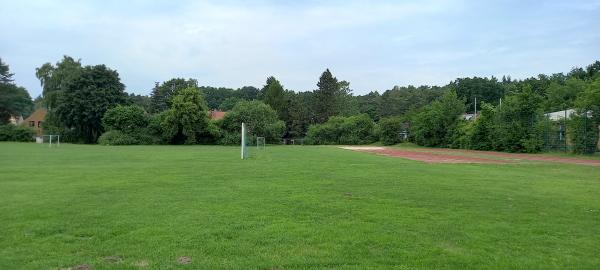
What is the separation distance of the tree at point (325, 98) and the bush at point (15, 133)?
4365cm

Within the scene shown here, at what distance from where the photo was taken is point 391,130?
6169cm

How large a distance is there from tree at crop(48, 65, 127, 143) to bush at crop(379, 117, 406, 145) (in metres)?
33.9

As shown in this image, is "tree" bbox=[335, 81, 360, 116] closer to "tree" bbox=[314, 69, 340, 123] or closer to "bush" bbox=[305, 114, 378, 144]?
"tree" bbox=[314, 69, 340, 123]

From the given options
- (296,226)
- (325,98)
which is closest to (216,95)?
(325,98)

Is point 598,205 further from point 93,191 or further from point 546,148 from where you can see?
point 546,148

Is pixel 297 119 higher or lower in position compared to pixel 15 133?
higher

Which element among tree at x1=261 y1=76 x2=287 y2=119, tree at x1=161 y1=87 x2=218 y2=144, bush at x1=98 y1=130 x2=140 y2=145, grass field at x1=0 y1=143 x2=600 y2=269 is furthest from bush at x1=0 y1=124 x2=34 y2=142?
grass field at x1=0 y1=143 x2=600 y2=269

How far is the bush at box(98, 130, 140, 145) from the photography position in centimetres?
5297

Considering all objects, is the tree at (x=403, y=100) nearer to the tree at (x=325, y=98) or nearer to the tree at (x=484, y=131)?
the tree at (x=325, y=98)

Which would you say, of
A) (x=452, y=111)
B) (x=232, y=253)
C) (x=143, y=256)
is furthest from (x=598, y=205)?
(x=452, y=111)

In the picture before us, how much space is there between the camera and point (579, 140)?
34.2 m

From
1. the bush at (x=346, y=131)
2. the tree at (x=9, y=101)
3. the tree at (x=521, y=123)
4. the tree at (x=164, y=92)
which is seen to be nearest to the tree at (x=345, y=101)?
the bush at (x=346, y=131)

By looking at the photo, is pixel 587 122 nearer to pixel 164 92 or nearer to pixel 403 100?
pixel 403 100

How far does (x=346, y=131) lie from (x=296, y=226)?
6028 centimetres
